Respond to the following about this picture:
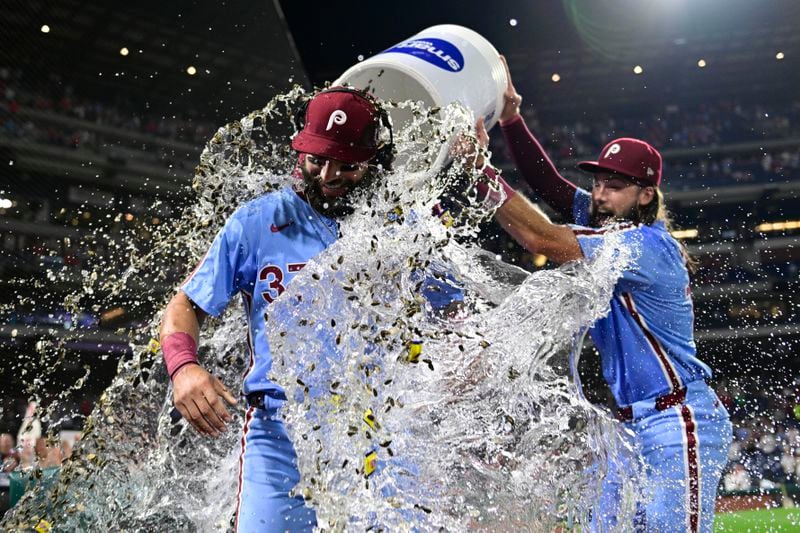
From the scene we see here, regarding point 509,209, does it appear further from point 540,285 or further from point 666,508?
point 666,508

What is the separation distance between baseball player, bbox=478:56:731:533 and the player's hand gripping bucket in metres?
0.42

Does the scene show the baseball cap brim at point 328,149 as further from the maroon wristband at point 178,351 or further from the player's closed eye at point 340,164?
the maroon wristband at point 178,351

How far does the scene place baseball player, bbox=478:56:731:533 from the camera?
3061 millimetres

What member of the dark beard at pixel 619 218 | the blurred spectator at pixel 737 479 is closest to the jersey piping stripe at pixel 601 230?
the dark beard at pixel 619 218

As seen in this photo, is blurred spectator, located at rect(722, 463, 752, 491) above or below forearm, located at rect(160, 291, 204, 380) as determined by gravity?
below

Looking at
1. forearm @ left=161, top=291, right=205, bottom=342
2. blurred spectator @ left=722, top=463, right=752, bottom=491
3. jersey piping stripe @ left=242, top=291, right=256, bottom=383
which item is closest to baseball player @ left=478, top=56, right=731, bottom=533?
jersey piping stripe @ left=242, top=291, right=256, bottom=383

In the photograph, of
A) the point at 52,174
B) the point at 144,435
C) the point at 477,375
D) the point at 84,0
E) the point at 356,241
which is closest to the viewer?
the point at 356,241

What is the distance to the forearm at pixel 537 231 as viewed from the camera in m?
3.50

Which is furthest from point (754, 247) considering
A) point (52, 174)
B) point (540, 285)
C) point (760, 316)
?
point (540, 285)

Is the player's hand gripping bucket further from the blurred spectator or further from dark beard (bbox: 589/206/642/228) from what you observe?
the blurred spectator

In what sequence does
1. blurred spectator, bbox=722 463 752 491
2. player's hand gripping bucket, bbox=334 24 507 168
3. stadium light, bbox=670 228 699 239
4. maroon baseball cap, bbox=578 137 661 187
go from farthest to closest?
stadium light, bbox=670 228 699 239 → blurred spectator, bbox=722 463 752 491 → maroon baseball cap, bbox=578 137 661 187 → player's hand gripping bucket, bbox=334 24 507 168

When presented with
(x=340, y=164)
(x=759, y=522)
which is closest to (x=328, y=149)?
(x=340, y=164)

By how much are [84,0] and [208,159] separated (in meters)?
4.10

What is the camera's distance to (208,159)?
10.8ft
